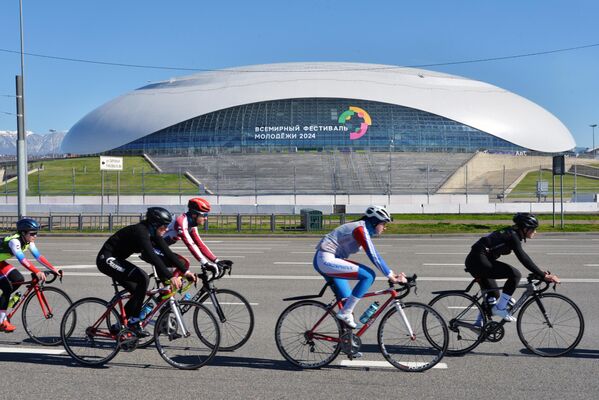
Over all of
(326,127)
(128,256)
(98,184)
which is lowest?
(128,256)

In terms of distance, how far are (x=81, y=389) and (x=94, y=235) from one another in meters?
21.7

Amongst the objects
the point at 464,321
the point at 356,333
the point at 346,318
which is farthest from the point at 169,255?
the point at 464,321

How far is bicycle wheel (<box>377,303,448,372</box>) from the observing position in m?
6.53

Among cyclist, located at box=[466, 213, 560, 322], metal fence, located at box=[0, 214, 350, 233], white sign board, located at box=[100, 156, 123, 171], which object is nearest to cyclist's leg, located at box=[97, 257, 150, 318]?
cyclist, located at box=[466, 213, 560, 322]

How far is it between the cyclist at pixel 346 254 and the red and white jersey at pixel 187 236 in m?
1.43

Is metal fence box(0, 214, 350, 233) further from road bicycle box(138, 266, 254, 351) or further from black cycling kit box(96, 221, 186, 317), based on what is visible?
black cycling kit box(96, 221, 186, 317)

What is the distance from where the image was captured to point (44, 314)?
7898mm

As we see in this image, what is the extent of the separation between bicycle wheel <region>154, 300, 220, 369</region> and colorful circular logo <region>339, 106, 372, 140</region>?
6829cm

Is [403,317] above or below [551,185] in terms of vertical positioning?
below

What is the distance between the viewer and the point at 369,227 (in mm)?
6605

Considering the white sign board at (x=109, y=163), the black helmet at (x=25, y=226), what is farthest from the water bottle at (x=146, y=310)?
the white sign board at (x=109, y=163)

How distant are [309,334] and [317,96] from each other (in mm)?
71176

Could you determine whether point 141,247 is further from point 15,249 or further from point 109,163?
point 109,163

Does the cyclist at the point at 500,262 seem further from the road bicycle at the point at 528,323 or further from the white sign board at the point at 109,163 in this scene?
the white sign board at the point at 109,163
